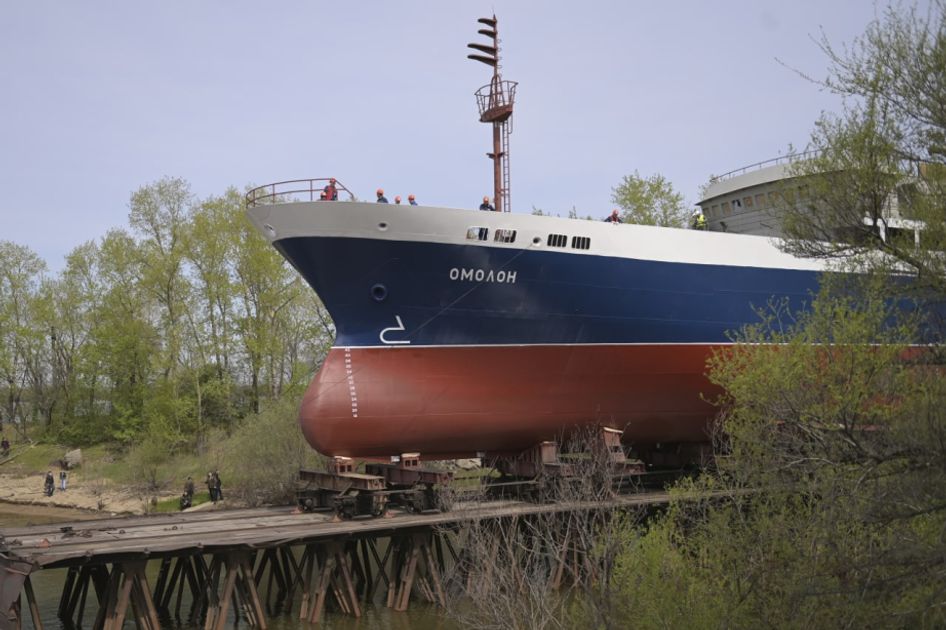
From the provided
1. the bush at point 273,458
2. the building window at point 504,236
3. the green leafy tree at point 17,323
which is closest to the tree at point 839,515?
the building window at point 504,236

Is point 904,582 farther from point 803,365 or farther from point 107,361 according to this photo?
point 107,361

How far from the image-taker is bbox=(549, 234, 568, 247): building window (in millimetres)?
17391

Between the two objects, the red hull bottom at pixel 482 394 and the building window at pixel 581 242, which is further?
the building window at pixel 581 242

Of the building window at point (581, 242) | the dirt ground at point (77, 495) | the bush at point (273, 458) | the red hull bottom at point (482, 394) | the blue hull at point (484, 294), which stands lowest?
the dirt ground at point (77, 495)

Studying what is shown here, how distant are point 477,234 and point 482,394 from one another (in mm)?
3320

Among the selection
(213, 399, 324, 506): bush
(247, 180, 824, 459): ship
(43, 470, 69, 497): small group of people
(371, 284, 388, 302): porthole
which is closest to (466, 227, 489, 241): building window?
(247, 180, 824, 459): ship

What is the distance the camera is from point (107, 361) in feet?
136

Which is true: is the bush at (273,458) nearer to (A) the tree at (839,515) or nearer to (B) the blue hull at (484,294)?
(B) the blue hull at (484,294)

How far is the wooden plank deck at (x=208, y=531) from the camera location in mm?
12377

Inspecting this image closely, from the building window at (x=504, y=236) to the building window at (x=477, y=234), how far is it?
0.71ft

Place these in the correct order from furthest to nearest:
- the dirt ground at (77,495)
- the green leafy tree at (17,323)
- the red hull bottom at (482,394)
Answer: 1. the green leafy tree at (17,323)
2. the dirt ground at (77,495)
3. the red hull bottom at (482,394)

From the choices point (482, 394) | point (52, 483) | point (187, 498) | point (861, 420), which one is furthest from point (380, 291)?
point (52, 483)

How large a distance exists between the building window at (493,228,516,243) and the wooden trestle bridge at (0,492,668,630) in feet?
17.8

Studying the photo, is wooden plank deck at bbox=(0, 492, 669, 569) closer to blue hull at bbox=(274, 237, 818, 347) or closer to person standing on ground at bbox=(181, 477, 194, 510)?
blue hull at bbox=(274, 237, 818, 347)
